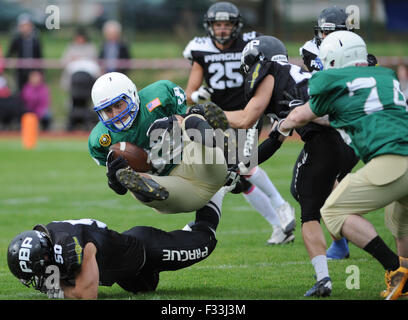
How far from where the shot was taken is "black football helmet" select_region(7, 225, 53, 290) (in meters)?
4.64

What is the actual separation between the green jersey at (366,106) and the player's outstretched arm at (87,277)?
64.6 inches

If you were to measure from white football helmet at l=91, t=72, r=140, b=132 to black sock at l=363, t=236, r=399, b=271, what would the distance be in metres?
1.92

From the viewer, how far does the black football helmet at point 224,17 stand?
26.0 feet

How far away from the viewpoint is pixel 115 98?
17.4 feet

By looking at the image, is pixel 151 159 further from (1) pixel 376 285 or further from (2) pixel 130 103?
(1) pixel 376 285

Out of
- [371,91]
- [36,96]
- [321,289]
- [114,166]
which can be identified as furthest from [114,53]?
[371,91]

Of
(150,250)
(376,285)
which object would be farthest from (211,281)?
(376,285)

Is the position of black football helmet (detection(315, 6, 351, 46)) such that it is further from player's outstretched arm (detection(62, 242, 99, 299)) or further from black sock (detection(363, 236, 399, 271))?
player's outstretched arm (detection(62, 242, 99, 299))

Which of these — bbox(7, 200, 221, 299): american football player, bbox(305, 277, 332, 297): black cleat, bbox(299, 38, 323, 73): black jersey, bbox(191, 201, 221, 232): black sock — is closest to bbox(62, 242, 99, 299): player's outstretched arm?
bbox(7, 200, 221, 299): american football player

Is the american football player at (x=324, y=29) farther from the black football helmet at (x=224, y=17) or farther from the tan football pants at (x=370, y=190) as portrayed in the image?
the black football helmet at (x=224, y=17)

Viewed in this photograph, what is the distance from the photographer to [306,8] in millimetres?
18375

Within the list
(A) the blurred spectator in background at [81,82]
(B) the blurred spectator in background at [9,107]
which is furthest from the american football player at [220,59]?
(B) the blurred spectator in background at [9,107]

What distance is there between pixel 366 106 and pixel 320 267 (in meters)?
1.15
